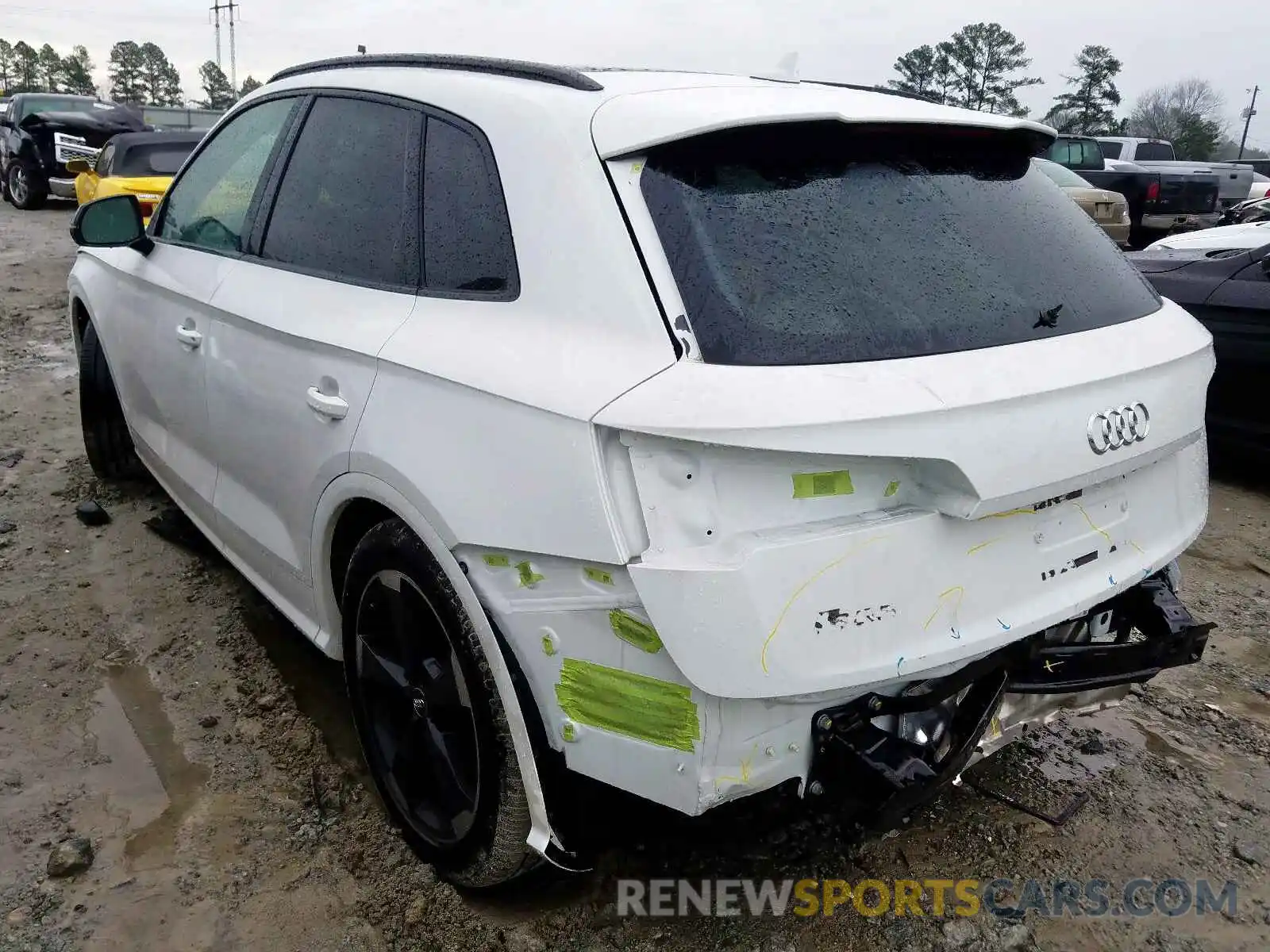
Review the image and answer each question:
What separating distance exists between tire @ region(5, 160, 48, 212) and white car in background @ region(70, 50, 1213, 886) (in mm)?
17592

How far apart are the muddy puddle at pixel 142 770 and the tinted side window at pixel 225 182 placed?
4.63 ft

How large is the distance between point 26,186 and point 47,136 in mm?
→ 1143

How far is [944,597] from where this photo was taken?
5.75 feet

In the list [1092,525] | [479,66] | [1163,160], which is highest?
[1163,160]

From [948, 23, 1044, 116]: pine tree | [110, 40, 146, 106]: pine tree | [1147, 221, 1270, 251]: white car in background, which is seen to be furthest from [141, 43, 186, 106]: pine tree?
[1147, 221, 1270, 251]: white car in background

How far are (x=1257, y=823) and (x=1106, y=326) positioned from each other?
144cm

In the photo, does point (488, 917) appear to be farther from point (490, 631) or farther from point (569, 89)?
point (569, 89)

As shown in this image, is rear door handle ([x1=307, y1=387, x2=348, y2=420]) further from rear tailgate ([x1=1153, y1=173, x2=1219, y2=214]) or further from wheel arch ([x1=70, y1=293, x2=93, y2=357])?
rear tailgate ([x1=1153, y1=173, x2=1219, y2=214])

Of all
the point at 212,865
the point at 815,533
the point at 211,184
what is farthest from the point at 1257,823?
the point at 211,184

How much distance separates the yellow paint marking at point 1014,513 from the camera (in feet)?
5.89

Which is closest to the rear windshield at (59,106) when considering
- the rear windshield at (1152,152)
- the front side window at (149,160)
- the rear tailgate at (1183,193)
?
the front side window at (149,160)

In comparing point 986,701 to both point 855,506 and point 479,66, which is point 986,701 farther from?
point 479,66

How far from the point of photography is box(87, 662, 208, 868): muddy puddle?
2479 millimetres

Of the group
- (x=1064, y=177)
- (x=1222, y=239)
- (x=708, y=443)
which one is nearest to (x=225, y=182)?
(x=708, y=443)
